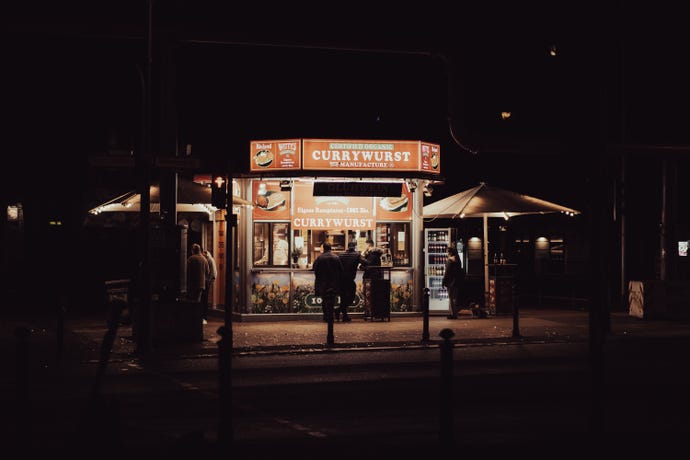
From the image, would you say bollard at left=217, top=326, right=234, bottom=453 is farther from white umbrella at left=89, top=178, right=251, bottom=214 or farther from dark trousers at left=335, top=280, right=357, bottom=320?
dark trousers at left=335, top=280, right=357, bottom=320

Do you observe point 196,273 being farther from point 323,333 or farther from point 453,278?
point 453,278

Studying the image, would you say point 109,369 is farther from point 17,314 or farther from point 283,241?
point 17,314

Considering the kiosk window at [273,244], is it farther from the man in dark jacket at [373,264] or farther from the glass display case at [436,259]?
the glass display case at [436,259]

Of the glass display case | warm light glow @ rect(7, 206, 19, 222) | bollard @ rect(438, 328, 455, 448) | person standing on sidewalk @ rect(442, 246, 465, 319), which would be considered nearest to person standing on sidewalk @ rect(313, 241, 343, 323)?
person standing on sidewalk @ rect(442, 246, 465, 319)

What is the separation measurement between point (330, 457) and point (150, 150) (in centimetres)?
1224

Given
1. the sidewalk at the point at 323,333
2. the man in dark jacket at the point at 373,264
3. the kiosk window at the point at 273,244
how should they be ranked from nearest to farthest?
the sidewalk at the point at 323,333 < the man in dark jacket at the point at 373,264 < the kiosk window at the point at 273,244

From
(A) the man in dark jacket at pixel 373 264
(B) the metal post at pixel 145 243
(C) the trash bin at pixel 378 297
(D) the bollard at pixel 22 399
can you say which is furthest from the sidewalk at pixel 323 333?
(D) the bollard at pixel 22 399

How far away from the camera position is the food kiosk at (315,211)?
22531 millimetres

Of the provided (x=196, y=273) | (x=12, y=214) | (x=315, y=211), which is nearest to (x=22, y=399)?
(x=196, y=273)

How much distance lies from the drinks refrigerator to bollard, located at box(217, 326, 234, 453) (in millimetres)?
15965

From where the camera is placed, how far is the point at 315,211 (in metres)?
23.2

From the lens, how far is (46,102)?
116 ft

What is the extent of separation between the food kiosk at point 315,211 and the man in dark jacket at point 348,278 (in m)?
0.93

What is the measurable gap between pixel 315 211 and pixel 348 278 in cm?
206
